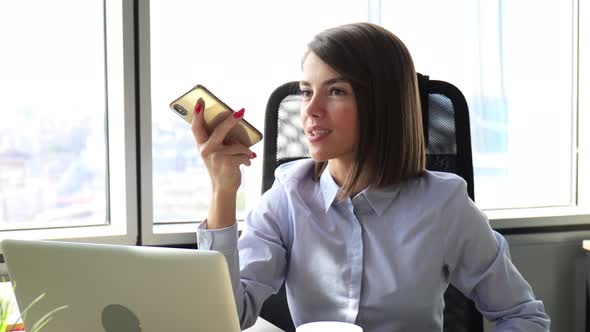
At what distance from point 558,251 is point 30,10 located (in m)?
1.87

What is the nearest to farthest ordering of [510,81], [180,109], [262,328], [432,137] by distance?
[180,109], [262,328], [432,137], [510,81]

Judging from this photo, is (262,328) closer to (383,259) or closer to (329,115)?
(383,259)

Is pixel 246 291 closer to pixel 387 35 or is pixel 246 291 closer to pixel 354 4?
pixel 387 35

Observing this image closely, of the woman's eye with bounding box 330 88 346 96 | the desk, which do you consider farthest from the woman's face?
the desk

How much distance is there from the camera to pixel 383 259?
158 centimetres

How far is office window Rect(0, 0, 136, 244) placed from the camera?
2.20 m

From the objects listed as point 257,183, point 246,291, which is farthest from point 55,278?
point 257,183

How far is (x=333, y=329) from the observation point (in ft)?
3.62

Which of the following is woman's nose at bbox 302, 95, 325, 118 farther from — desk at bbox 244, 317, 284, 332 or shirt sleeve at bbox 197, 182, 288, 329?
desk at bbox 244, 317, 284, 332

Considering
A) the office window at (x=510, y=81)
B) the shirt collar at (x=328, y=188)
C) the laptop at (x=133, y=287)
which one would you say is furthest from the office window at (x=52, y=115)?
the laptop at (x=133, y=287)

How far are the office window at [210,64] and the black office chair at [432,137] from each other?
2.12 ft

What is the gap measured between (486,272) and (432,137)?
1.14 ft

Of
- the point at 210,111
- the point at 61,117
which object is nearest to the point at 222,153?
the point at 210,111

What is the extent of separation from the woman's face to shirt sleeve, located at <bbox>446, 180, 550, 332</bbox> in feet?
0.89
